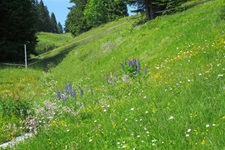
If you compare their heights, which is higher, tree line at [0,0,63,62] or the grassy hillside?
tree line at [0,0,63,62]

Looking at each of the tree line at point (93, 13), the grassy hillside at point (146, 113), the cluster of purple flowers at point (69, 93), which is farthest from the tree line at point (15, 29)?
the tree line at point (93, 13)

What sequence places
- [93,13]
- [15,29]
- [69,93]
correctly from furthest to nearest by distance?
[93,13]
[15,29]
[69,93]

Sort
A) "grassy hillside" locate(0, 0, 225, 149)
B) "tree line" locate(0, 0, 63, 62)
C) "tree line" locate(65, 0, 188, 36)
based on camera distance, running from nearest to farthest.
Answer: "grassy hillside" locate(0, 0, 225, 149), "tree line" locate(0, 0, 63, 62), "tree line" locate(65, 0, 188, 36)

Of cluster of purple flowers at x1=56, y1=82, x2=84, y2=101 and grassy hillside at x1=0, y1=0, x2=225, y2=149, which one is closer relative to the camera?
grassy hillside at x1=0, y1=0, x2=225, y2=149

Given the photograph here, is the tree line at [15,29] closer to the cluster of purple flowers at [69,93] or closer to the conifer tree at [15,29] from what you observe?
the conifer tree at [15,29]

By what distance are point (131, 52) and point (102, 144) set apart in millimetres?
12610

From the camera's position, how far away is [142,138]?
4898 millimetres

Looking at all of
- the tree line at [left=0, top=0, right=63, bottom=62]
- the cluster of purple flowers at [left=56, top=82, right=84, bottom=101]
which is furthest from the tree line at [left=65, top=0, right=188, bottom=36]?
the cluster of purple flowers at [left=56, top=82, right=84, bottom=101]

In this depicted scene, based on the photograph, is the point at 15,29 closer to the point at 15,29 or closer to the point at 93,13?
the point at 15,29

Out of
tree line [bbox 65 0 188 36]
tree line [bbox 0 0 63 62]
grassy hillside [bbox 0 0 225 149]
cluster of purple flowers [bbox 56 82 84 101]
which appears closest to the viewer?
grassy hillside [bbox 0 0 225 149]

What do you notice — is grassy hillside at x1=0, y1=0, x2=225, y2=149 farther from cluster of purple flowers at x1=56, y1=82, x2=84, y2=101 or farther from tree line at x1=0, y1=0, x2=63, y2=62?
tree line at x1=0, y1=0, x2=63, y2=62

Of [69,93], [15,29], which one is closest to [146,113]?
[69,93]

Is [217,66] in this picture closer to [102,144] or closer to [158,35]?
[102,144]

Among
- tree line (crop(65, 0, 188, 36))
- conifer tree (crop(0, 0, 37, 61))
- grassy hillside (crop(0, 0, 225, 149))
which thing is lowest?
grassy hillside (crop(0, 0, 225, 149))
